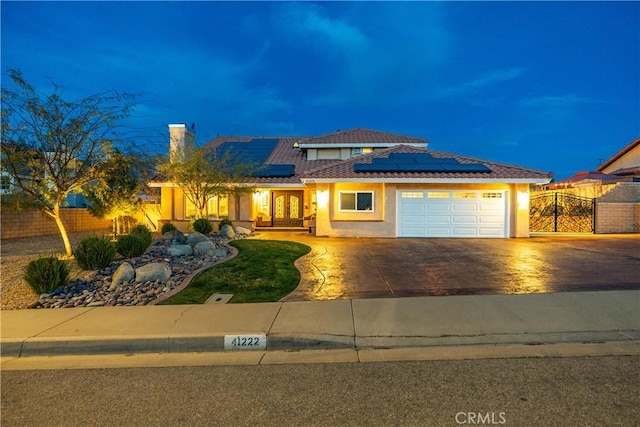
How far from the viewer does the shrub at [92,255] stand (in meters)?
8.78

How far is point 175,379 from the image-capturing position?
4270 millimetres

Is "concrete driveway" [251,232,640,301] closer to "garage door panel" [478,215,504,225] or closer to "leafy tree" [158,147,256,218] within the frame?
"garage door panel" [478,215,504,225]

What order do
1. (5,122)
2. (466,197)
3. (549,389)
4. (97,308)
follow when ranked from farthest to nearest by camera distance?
(466,197) → (5,122) → (97,308) → (549,389)

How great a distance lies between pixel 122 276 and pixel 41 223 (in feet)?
41.3

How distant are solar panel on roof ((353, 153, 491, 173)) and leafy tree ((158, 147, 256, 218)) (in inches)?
232

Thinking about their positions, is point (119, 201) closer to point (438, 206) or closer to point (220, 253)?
point (220, 253)

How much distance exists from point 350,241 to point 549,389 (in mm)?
12417

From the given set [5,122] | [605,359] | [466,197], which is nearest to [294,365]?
[605,359]

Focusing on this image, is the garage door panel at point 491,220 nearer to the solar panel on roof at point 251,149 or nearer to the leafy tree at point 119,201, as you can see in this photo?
the solar panel on roof at point 251,149

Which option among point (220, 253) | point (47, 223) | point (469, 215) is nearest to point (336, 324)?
point (220, 253)

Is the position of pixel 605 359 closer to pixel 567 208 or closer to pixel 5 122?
pixel 5 122

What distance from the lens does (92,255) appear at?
8.77m

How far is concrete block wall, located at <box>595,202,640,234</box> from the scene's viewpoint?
1891 centimetres

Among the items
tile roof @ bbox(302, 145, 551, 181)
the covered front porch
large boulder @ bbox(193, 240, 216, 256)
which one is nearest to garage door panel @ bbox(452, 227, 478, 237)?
tile roof @ bbox(302, 145, 551, 181)
